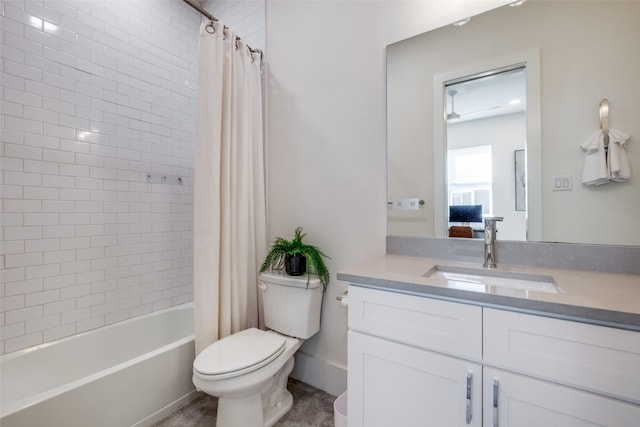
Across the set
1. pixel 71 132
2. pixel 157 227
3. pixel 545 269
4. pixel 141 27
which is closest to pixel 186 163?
pixel 157 227

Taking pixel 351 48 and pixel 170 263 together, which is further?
pixel 170 263

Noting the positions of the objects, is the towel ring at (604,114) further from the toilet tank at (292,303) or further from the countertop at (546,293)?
the toilet tank at (292,303)

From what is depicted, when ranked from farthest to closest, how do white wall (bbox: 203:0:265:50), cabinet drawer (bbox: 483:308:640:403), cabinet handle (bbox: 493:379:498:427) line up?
white wall (bbox: 203:0:265:50), cabinet handle (bbox: 493:379:498:427), cabinet drawer (bbox: 483:308:640:403)

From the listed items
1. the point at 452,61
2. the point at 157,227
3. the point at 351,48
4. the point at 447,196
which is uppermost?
the point at 351,48

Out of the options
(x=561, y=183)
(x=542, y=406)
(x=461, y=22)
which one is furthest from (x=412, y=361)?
(x=461, y=22)

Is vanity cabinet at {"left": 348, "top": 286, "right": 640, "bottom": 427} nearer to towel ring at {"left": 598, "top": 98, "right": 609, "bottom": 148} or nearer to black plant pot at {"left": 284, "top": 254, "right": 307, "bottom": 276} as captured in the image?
black plant pot at {"left": 284, "top": 254, "right": 307, "bottom": 276}

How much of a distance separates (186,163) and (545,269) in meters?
2.39

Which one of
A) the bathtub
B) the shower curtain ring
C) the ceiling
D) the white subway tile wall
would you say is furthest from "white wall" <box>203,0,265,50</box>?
the bathtub

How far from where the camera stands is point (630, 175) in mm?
1063

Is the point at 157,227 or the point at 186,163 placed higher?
the point at 186,163

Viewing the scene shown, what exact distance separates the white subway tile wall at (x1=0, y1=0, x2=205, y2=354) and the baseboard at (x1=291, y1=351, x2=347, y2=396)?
43.3 inches

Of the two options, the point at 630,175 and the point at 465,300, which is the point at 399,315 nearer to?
the point at 465,300

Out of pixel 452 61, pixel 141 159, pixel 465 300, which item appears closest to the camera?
pixel 465 300

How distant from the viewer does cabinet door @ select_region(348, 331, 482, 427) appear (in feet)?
2.88
